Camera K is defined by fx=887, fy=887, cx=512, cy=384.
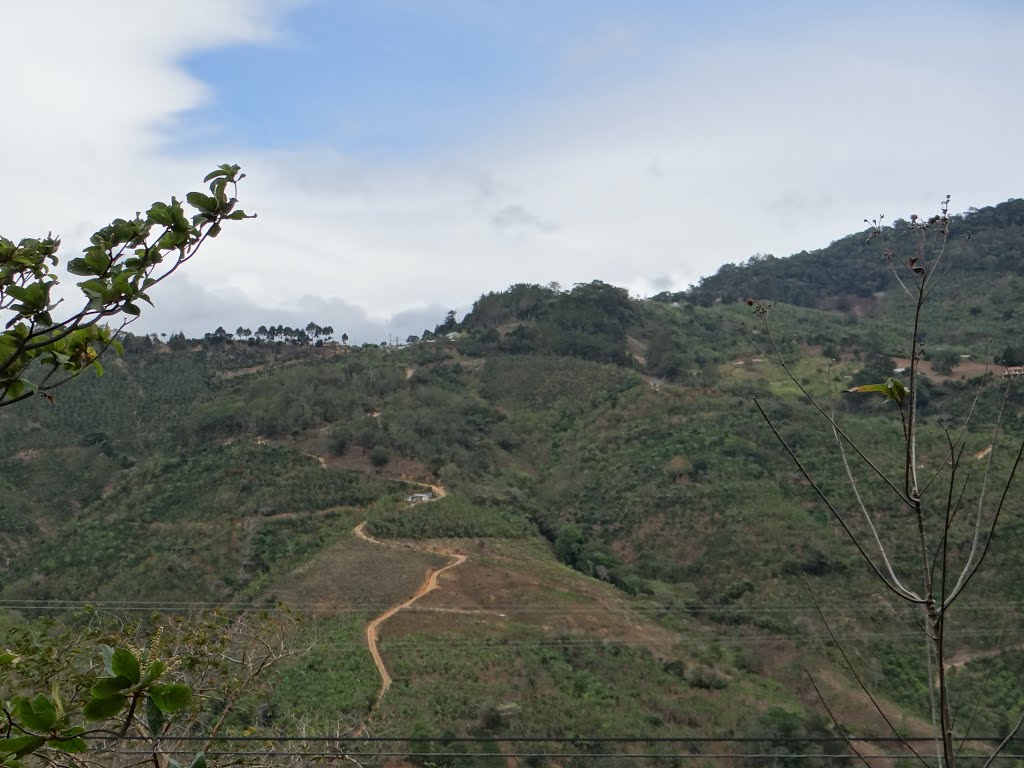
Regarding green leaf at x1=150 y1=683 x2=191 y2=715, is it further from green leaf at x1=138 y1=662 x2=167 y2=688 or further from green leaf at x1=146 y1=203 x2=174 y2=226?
green leaf at x1=146 y1=203 x2=174 y2=226

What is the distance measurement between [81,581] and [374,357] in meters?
23.4

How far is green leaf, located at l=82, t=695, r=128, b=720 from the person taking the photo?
2139 mm

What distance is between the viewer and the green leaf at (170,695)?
2.13 metres

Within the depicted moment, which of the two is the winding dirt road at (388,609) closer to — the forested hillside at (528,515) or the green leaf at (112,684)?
the forested hillside at (528,515)

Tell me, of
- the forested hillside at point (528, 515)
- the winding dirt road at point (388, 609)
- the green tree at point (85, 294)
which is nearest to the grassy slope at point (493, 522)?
the forested hillside at point (528, 515)

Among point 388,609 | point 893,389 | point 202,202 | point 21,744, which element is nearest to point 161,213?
point 202,202

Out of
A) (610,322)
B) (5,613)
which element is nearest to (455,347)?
(610,322)

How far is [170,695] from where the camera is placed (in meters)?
2.15

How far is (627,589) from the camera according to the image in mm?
26109

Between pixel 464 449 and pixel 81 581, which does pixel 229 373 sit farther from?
pixel 81 581

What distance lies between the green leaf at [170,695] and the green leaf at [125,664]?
0.06m

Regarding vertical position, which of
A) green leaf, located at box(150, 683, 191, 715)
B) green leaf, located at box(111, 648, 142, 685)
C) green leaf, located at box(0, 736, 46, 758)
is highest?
green leaf, located at box(111, 648, 142, 685)

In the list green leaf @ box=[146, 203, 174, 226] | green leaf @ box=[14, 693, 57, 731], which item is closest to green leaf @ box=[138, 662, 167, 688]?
green leaf @ box=[14, 693, 57, 731]

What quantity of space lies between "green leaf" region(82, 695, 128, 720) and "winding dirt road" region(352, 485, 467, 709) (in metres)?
15.3
